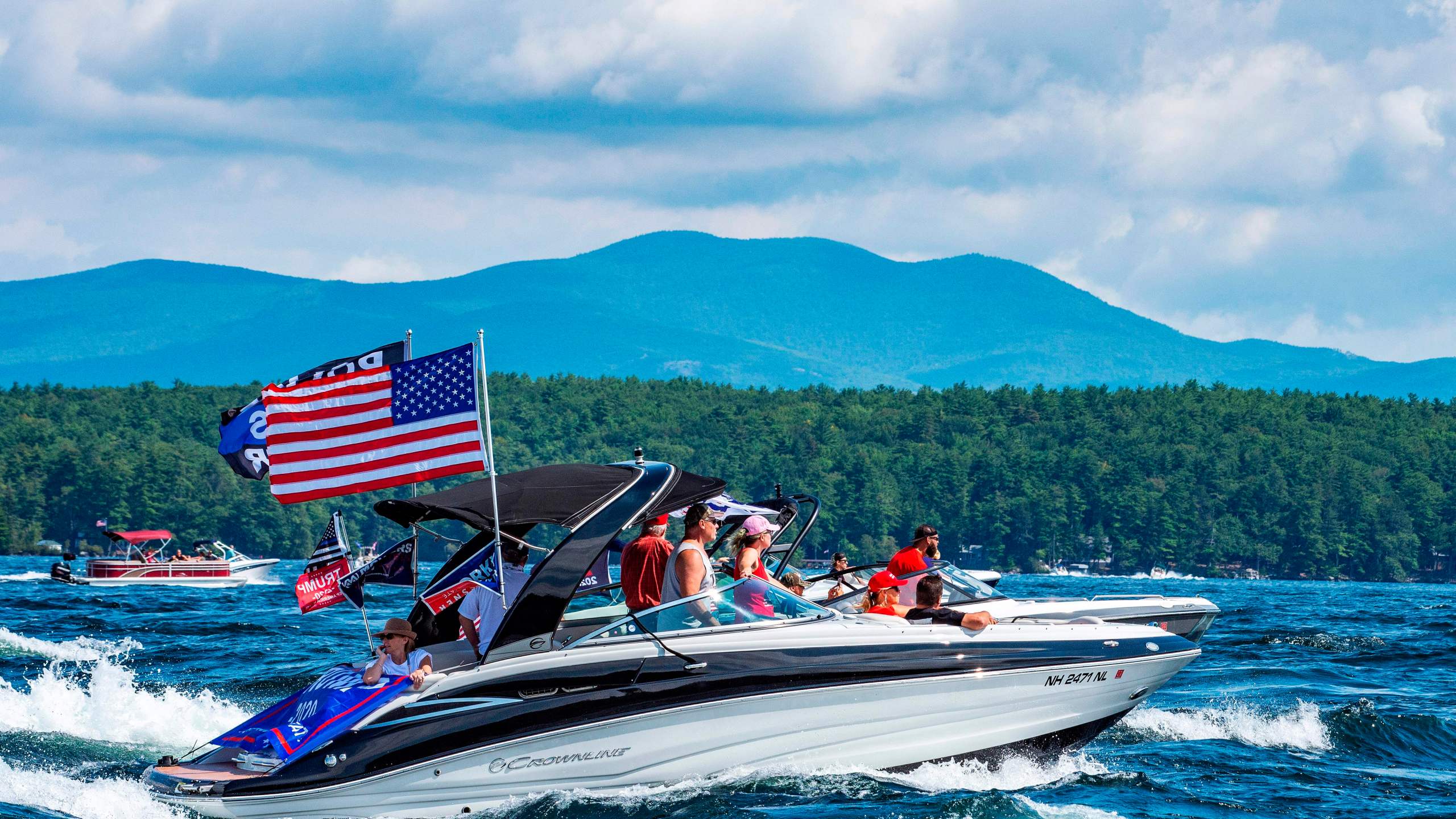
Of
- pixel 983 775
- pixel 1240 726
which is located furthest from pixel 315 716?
pixel 1240 726

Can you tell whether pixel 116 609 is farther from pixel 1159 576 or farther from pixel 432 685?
pixel 1159 576

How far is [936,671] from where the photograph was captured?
36.0ft

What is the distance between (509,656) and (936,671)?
3153 millimetres

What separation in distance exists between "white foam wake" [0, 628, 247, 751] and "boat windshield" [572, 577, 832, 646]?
16.5 feet

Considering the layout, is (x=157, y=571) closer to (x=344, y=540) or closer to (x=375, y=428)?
(x=344, y=540)

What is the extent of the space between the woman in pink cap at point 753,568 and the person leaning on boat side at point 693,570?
0.96 feet

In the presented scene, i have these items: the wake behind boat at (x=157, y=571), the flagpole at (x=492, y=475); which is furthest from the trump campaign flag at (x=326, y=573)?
the wake behind boat at (x=157, y=571)

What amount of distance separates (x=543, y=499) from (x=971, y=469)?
125m

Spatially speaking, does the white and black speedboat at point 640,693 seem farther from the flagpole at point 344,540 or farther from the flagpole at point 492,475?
the flagpole at point 344,540

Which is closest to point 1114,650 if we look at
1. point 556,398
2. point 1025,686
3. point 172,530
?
point 1025,686

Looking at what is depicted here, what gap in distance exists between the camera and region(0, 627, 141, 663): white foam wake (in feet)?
68.8

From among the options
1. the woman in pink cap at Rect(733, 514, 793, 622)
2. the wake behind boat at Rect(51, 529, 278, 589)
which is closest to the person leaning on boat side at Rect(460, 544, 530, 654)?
the woman in pink cap at Rect(733, 514, 793, 622)

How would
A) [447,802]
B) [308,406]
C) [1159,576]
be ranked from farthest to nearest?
1. [1159,576]
2. [308,406]
3. [447,802]

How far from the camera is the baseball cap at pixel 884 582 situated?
12516 mm
